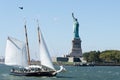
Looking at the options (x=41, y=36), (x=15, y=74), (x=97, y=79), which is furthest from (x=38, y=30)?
(x=97, y=79)

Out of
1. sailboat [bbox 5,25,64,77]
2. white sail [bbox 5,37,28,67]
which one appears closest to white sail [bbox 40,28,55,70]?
sailboat [bbox 5,25,64,77]

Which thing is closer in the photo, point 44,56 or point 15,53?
point 44,56

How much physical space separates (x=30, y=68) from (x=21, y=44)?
5.62m

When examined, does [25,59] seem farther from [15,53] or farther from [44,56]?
[44,56]

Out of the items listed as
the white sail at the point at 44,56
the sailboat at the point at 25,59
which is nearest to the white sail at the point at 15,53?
the sailboat at the point at 25,59

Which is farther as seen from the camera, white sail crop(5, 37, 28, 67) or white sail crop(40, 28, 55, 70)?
white sail crop(5, 37, 28, 67)

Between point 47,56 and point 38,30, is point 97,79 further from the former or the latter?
point 38,30

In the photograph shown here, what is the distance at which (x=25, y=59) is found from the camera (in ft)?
361

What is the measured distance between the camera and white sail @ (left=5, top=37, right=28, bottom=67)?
10806cm

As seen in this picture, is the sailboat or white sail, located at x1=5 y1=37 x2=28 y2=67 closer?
the sailboat

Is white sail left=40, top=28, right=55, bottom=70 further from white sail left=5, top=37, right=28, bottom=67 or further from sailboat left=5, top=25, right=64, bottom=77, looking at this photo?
white sail left=5, top=37, right=28, bottom=67

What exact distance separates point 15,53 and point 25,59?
2641 mm

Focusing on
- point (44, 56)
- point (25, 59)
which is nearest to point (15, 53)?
point (25, 59)

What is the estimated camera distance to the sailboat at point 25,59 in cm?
10597
